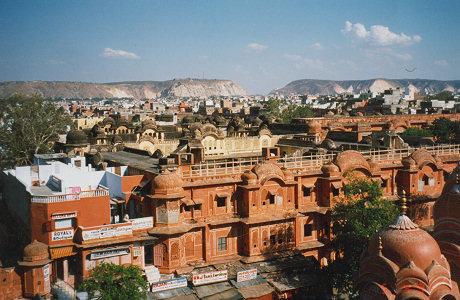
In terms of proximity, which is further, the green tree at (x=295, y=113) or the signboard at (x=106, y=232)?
the green tree at (x=295, y=113)

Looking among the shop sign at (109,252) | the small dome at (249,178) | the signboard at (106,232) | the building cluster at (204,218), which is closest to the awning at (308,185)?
the building cluster at (204,218)

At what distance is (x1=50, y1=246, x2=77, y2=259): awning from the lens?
66.5ft

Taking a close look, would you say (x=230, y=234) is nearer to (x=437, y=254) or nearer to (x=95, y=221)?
(x=95, y=221)

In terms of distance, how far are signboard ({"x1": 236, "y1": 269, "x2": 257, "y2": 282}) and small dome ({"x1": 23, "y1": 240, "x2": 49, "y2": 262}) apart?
8933mm

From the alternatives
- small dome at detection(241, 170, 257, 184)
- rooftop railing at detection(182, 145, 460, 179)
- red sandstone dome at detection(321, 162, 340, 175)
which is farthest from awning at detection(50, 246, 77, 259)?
red sandstone dome at detection(321, 162, 340, 175)

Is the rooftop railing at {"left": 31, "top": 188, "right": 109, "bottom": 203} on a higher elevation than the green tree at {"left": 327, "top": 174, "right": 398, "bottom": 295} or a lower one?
higher

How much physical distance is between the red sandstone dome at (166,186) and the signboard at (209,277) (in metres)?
3.93

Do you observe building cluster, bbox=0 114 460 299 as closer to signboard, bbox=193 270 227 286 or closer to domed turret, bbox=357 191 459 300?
signboard, bbox=193 270 227 286

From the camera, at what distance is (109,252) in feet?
67.4

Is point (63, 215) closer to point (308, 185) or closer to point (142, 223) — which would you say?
point (142, 223)

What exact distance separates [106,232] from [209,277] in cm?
531

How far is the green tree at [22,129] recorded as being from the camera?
145 ft

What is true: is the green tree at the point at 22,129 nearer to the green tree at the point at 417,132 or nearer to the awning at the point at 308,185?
the awning at the point at 308,185

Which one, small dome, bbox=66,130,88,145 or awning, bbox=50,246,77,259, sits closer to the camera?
awning, bbox=50,246,77,259
